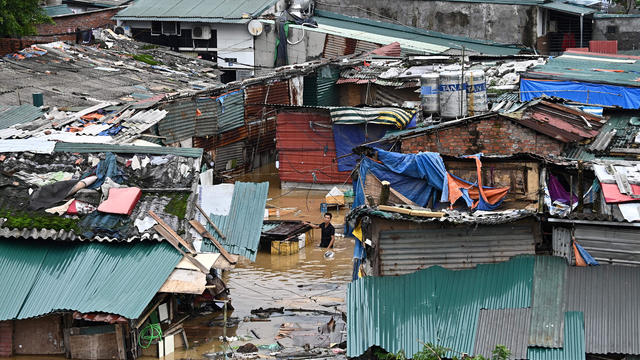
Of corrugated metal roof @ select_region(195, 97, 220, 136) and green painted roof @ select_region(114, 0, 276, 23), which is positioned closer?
corrugated metal roof @ select_region(195, 97, 220, 136)

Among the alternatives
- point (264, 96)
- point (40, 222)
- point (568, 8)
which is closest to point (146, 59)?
point (264, 96)

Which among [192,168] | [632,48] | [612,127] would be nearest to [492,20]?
[632,48]

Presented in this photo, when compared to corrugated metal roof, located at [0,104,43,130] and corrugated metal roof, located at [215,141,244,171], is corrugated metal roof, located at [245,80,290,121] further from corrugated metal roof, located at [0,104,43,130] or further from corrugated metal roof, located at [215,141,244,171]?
corrugated metal roof, located at [0,104,43,130]

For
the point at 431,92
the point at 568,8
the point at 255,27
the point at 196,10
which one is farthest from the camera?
the point at 568,8

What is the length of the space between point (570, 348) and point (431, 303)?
189 cm

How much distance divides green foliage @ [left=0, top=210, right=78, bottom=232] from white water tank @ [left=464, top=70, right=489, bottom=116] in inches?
291

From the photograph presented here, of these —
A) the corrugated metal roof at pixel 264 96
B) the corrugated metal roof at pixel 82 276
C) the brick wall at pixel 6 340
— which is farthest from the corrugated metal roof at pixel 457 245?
the corrugated metal roof at pixel 264 96

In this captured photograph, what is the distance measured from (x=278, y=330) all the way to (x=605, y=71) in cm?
1177

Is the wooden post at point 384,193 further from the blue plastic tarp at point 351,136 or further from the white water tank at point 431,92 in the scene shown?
the blue plastic tarp at point 351,136

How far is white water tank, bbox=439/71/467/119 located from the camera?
56.8 ft

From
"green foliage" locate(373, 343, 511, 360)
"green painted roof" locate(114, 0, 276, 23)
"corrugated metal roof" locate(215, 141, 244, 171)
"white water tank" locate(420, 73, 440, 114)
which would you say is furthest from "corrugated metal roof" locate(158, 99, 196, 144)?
"green foliage" locate(373, 343, 511, 360)

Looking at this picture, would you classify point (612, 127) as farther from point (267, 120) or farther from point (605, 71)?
point (267, 120)

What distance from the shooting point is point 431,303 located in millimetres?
12688

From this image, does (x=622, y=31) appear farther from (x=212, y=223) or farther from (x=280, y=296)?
(x=212, y=223)
